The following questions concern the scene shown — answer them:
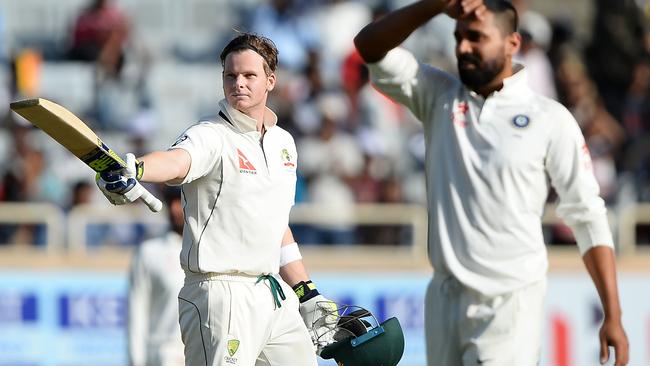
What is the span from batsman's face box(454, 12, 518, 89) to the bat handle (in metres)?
1.55

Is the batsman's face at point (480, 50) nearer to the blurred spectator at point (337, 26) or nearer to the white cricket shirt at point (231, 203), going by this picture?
the white cricket shirt at point (231, 203)

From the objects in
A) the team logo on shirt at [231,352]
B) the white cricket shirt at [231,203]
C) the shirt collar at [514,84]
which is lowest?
the team logo on shirt at [231,352]

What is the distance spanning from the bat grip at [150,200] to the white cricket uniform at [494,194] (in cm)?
128

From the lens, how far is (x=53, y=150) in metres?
14.7

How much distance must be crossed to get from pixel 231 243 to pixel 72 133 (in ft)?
3.90

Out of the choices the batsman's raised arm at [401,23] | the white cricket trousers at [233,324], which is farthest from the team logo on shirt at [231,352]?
the batsman's raised arm at [401,23]

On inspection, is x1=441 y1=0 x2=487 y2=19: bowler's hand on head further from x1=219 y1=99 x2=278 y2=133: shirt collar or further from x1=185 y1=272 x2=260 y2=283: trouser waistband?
x1=185 y1=272 x2=260 y2=283: trouser waistband

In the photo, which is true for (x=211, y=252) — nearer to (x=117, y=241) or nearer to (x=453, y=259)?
(x=453, y=259)

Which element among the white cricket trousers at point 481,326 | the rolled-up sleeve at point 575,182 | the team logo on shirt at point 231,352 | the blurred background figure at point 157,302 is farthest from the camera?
the blurred background figure at point 157,302

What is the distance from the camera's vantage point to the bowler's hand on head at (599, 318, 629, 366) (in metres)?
6.15

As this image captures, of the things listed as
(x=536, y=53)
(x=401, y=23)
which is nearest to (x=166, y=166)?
(x=401, y=23)

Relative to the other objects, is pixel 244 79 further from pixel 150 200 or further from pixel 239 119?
pixel 150 200

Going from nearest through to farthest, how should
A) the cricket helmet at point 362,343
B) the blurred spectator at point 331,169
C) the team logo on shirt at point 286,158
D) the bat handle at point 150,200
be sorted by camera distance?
1. the bat handle at point 150,200
2. the team logo on shirt at point 286,158
3. the cricket helmet at point 362,343
4. the blurred spectator at point 331,169

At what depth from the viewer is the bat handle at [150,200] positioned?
544cm
